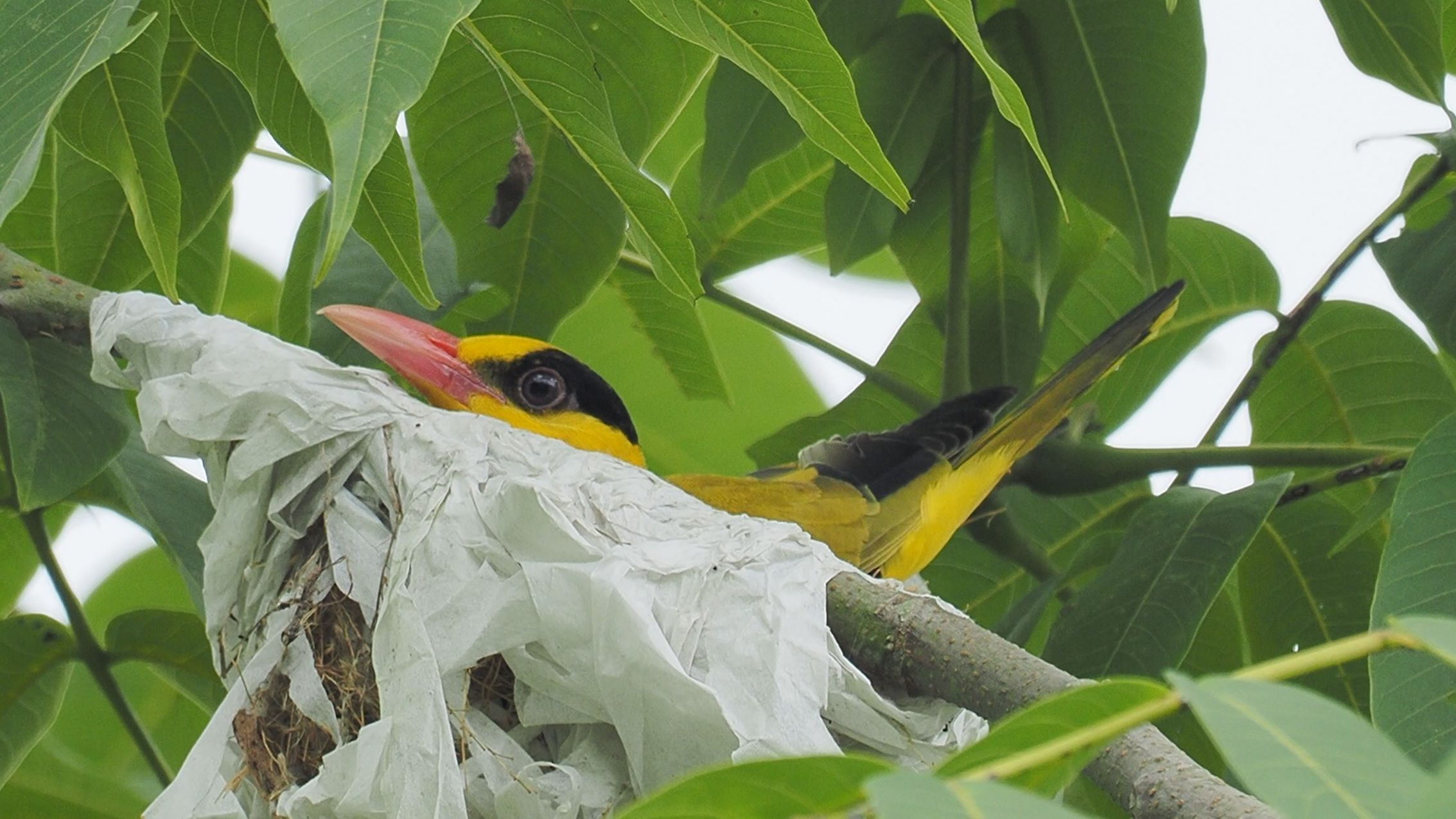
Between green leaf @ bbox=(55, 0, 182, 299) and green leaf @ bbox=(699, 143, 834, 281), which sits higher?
green leaf @ bbox=(699, 143, 834, 281)

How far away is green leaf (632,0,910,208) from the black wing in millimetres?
882

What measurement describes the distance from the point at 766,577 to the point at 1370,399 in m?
1.31

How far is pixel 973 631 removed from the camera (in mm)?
1630

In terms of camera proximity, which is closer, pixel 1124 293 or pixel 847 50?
pixel 847 50

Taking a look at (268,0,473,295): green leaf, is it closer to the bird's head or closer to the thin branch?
the bird's head

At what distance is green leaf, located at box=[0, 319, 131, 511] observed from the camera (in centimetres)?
204

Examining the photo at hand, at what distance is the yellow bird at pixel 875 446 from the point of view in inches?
97.3

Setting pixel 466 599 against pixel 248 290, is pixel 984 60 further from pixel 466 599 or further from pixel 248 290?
pixel 248 290

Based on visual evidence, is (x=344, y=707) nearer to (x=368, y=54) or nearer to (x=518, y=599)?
(x=518, y=599)

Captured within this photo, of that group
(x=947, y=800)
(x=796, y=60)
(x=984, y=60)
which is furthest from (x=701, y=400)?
(x=947, y=800)

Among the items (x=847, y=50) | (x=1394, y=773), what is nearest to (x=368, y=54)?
(x=1394, y=773)

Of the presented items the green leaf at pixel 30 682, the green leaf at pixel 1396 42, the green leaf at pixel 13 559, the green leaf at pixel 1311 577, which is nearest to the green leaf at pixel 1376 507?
the green leaf at pixel 1311 577

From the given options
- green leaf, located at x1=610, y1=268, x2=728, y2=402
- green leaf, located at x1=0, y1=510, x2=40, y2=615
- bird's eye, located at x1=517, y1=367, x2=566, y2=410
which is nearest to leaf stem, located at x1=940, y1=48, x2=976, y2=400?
green leaf, located at x1=610, y1=268, x2=728, y2=402

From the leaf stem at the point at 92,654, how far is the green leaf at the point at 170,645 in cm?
3
